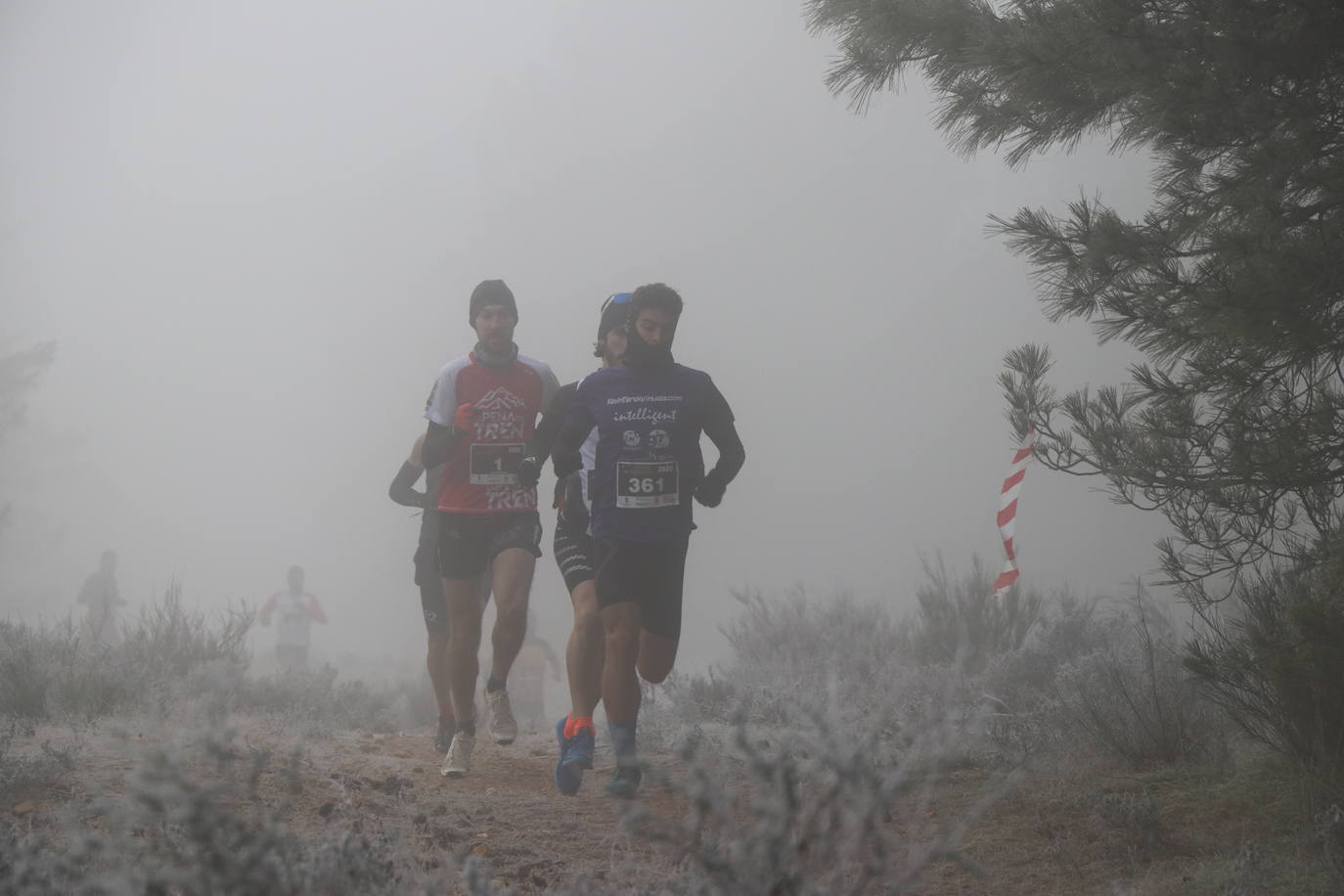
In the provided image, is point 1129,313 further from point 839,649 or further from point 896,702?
point 839,649

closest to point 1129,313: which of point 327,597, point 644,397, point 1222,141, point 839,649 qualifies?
point 1222,141

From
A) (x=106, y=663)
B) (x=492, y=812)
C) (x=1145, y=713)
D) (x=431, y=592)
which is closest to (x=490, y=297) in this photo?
(x=431, y=592)

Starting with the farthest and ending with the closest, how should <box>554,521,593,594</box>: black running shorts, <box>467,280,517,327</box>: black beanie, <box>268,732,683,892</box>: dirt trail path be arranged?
1. <box>467,280,517,327</box>: black beanie
2. <box>554,521,593,594</box>: black running shorts
3. <box>268,732,683,892</box>: dirt trail path

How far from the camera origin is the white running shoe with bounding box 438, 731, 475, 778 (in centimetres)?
535

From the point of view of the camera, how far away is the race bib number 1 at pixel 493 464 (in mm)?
5555

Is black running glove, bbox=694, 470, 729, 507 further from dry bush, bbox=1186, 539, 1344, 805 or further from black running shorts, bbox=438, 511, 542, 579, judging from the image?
dry bush, bbox=1186, 539, 1344, 805

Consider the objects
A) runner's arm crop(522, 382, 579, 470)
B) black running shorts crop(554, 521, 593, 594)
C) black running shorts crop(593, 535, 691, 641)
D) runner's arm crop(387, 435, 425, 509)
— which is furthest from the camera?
runner's arm crop(387, 435, 425, 509)

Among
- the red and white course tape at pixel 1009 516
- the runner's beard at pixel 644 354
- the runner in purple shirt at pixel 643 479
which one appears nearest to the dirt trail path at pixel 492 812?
the runner in purple shirt at pixel 643 479

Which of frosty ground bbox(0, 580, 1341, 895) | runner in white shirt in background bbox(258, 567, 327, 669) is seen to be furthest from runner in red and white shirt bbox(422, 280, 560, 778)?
runner in white shirt in background bbox(258, 567, 327, 669)

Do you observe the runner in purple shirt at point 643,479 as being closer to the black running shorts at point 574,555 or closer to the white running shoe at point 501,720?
the black running shorts at point 574,555

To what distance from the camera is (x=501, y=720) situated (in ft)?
17.7

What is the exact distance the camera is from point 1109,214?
4.21m

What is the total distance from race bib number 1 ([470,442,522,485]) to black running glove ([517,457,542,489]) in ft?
0.89

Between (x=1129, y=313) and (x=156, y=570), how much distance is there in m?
124
